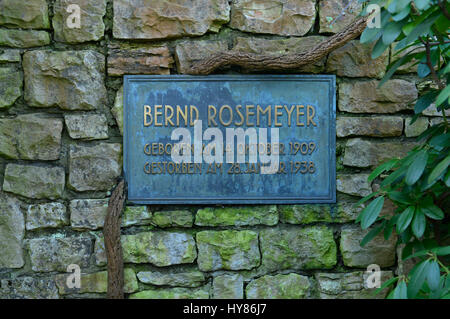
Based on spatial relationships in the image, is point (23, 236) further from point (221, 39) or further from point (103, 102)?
point (221, 39)

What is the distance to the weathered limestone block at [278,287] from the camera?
2.14 metres

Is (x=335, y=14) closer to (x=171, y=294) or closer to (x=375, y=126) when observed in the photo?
(x=375, y=126)

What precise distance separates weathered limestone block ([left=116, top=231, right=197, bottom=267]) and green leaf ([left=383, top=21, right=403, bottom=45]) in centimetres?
121

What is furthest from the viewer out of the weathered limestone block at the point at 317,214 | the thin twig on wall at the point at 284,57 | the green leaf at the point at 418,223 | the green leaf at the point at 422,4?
the weathered limestone block at the point at 317,214

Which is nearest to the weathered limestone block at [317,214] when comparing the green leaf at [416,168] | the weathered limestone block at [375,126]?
the weathered limestone block at [375,126]

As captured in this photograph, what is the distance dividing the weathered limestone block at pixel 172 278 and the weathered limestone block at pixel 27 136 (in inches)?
28.9

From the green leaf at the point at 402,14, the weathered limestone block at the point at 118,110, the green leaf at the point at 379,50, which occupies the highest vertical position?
the green leaf at the point at 402,14

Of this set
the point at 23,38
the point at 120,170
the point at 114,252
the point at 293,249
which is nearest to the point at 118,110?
the point at 120,170

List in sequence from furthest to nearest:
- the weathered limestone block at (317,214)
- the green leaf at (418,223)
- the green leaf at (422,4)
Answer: the weathered limestone block at (317,214) < the green leaf at (418,223) < the green leaf at (422,4)

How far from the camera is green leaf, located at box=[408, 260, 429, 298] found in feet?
4.85

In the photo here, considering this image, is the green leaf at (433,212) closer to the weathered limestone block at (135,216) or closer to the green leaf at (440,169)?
the green leaf at (440,169)

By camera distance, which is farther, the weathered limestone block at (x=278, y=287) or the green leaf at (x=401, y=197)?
the weathered limestone block at (x=278, y=287)

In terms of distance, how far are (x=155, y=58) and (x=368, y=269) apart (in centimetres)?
141

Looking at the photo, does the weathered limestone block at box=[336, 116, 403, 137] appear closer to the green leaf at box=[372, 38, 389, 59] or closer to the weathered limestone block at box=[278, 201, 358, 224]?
the weathered limestone block at box=[278, 201, 358, 224]
